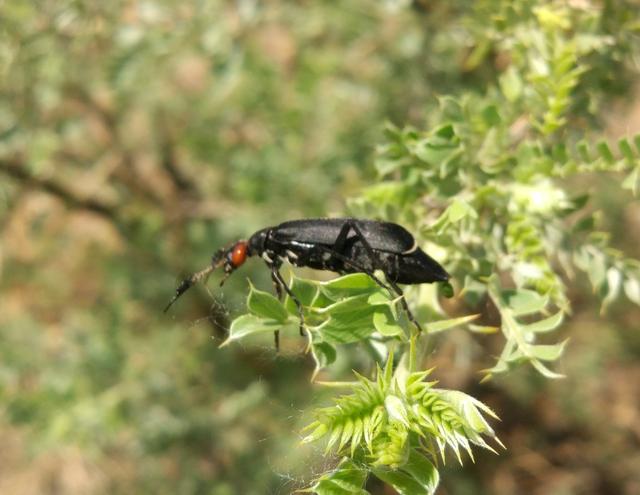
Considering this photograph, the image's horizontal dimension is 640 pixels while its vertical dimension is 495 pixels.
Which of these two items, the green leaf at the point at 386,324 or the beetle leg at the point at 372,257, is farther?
the beetle leg at the point at 372,257

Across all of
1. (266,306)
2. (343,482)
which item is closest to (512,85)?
(266,306)

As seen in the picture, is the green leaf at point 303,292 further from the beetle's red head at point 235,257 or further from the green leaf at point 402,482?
the beetle's red head at point 235,257

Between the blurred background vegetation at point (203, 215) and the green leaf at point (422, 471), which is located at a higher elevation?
the green leaf at point (422, 471)

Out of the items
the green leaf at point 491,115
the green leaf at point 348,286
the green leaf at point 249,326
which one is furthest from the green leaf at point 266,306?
the green leaf at point 491,115

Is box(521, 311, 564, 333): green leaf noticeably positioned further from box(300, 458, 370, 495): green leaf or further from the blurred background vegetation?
the blurred background vegetation

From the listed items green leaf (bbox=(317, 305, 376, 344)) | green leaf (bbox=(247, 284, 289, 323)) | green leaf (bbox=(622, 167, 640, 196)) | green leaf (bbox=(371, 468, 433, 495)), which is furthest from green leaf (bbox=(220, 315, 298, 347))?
green leaf (bbox=(622, 167, 640, 196))
